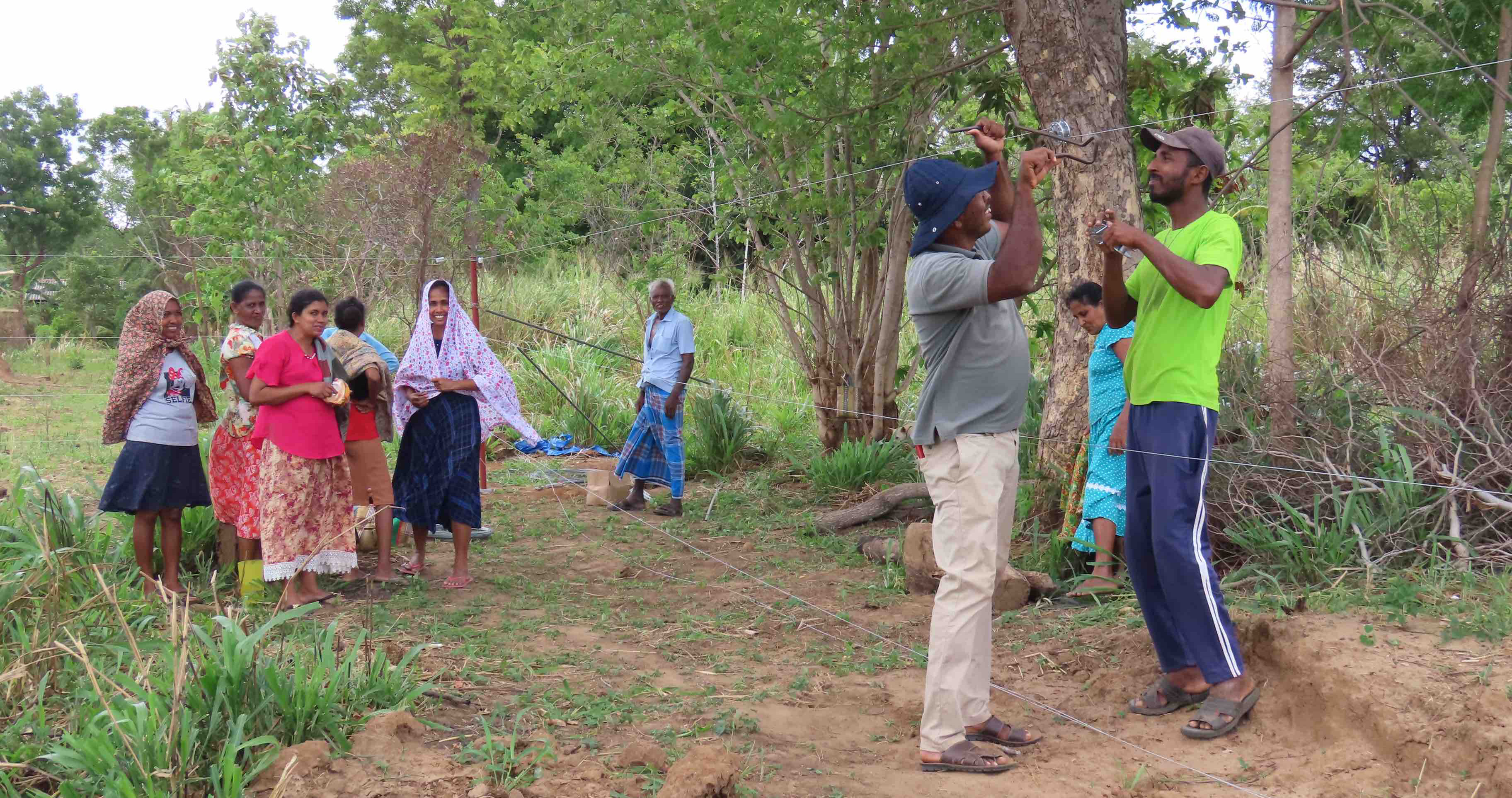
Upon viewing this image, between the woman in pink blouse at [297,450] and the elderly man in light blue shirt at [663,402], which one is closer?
the woman in pink blouse at [297,450]

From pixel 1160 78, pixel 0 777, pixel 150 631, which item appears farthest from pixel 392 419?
pixel 1160 78

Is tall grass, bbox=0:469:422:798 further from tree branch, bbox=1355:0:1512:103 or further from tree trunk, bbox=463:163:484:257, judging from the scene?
tree trunk, bbox=463:163:484:257

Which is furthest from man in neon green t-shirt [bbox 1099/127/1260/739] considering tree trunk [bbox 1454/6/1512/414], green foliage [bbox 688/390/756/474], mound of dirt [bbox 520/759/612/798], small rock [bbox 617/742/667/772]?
green foliage [bbox 688/390/756/474]

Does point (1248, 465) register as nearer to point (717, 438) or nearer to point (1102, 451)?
point (1102, 451)

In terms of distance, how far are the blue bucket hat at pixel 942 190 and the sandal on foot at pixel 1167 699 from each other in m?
1.66

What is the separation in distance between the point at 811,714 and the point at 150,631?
2.41 meters

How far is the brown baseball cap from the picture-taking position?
354 centimetres

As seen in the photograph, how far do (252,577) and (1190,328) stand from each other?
433 centimetres

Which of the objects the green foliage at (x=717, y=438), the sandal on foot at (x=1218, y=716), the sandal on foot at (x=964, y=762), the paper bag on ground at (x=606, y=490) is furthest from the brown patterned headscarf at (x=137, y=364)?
the green foliage at (x=717, y=438)

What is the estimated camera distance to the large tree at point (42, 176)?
23.7 m

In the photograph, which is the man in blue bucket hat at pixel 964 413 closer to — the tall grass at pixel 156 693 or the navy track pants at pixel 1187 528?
the navy track pants at pixel 1187 528

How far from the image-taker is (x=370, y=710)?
3463 mm

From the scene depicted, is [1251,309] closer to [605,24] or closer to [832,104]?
[832,104]

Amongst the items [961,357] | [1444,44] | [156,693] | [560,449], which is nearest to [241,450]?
[156,693]
